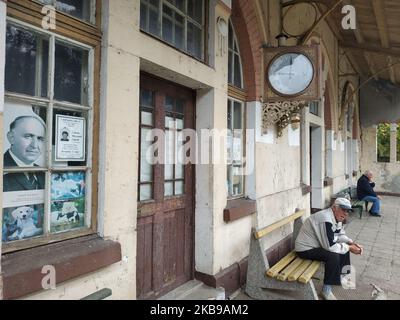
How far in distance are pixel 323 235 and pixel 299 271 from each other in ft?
1.76

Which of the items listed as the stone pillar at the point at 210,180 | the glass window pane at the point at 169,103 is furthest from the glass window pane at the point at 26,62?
the stone pillar at the point at 210,180

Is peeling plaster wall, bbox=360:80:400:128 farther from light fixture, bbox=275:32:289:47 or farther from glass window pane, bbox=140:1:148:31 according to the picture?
glass window pane, bbox=140:1:148:31

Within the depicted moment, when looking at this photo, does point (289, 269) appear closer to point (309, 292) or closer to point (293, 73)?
point (309, 292)

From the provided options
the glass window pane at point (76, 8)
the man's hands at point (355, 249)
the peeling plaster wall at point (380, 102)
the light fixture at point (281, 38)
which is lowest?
the man's hands at point (355, 249)

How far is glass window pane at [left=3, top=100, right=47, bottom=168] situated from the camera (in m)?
1.81

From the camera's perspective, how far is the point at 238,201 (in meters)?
3.94

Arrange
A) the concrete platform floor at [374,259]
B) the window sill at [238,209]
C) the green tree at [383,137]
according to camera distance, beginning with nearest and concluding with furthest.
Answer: the window sill at [238,209]
the concrete platform floor at [374,259]
the green tree at [383,137]

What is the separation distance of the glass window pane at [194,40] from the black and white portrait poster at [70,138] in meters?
1.63

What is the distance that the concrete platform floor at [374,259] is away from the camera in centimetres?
376

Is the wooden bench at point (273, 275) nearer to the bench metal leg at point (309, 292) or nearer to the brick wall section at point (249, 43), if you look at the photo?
the bench metal leg at point (309, 292)

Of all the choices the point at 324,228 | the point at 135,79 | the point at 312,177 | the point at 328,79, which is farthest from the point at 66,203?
the point at 328,79

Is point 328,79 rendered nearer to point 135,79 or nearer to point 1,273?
point 135,79

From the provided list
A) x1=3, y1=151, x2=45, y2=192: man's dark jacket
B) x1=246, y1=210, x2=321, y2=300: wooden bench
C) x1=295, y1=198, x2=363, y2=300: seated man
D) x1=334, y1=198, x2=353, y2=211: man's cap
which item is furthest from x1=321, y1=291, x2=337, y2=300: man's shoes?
x1=3, y1=151, x2=45, y2=192: man's dark jacket

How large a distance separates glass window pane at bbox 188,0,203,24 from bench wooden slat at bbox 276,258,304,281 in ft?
9.35
